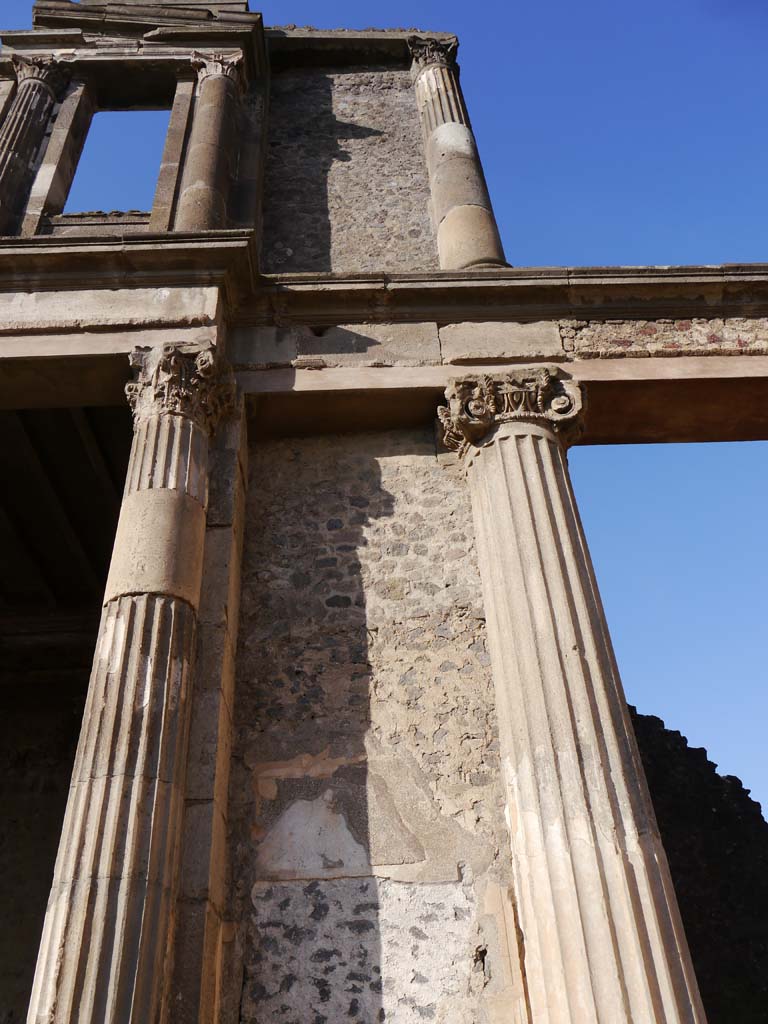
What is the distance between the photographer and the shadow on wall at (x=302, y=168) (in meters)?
8.81

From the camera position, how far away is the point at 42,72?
30.8 ft

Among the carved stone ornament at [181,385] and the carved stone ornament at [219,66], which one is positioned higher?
the carved stone ornament at [219,66]

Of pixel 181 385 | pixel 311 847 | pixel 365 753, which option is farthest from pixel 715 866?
pixel 181 385

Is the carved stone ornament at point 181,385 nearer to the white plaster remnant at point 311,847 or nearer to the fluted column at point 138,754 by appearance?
the fluted column at point 138,754

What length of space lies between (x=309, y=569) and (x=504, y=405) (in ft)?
5.89

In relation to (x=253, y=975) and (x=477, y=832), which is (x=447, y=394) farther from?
(x=253, y=975)

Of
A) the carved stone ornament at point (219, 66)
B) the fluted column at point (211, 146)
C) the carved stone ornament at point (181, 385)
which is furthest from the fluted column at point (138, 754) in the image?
the carved stone ornament at point (219, 66)

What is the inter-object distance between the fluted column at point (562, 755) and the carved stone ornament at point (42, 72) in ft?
21.7

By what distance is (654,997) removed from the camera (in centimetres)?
377

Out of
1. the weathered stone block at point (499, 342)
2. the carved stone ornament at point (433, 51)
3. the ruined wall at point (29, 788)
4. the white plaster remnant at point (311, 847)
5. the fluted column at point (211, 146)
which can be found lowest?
the white plaster remnant at point (311, 847)

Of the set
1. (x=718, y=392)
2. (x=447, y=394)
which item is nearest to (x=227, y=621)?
(x=447, y=394)

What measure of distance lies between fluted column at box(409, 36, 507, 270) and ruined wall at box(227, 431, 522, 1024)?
249cm

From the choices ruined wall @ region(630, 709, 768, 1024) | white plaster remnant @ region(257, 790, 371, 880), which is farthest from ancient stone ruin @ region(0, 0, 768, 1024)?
ruined wall @ region(630, 709, 768, 1024)

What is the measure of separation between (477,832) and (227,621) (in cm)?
190
